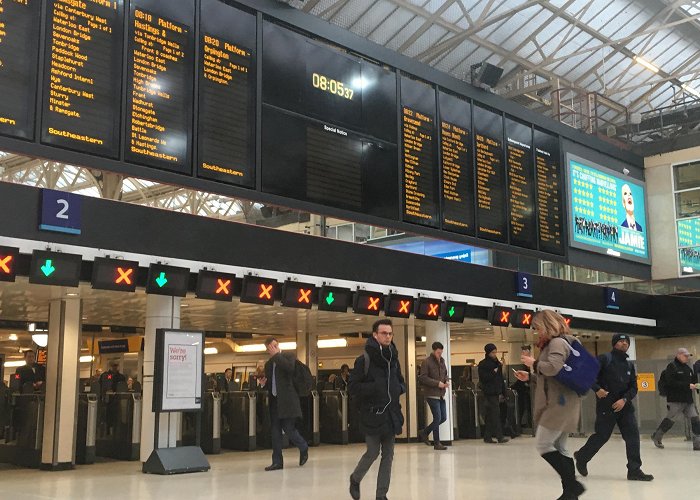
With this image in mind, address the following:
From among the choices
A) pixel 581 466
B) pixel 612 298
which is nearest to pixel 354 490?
pixel 581 466

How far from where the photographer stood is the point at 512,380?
1902cm

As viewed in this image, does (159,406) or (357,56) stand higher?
(357,56)

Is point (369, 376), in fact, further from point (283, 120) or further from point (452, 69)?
point (452, 69)

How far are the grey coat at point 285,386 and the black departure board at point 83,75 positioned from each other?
3087mm

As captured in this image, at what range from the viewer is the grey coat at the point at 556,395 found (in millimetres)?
5828

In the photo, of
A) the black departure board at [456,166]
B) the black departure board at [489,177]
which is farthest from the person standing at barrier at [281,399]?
the black departure board at [489,177]

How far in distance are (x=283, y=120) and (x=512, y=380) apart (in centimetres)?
1036

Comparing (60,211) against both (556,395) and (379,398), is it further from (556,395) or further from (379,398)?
Result: (556,395)

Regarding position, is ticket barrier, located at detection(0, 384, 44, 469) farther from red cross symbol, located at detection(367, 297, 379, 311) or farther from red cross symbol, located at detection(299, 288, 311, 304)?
red cross symbol, located at detection(367, 297, 379, 311)

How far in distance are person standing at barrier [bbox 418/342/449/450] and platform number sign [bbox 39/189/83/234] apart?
5.69 meters

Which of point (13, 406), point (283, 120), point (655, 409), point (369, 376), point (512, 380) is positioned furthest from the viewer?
point (512, 380)

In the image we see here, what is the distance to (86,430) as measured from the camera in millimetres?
11617

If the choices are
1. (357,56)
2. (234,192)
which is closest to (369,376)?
(234,192)

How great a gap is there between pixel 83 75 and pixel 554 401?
6205mm
